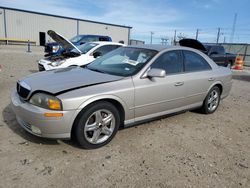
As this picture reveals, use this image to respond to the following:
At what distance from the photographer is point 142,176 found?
254cm

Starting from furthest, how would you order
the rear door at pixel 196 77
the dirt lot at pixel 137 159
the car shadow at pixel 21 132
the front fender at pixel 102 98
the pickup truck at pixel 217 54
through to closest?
the pickup truck at pixel 217 54 → the rear door at pixel 196 77 → the car shadow at pixel 21 132 → the front fender at pixel 102 98 → the dirt lot at pixel 137 159

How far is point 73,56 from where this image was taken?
7164 mm

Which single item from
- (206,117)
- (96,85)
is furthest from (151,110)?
(206,117)

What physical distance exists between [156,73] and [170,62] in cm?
75

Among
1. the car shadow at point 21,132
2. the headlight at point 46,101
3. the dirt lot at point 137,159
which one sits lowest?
the dirt lot at point 137,159

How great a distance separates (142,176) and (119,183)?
31 cm

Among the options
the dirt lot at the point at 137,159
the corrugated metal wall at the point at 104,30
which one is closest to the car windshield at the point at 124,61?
the dirt lot at the point at 137,159

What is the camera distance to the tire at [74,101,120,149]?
9.32 ft

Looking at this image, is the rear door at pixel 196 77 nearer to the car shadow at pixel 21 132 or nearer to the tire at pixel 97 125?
the tire at pixel 97 125

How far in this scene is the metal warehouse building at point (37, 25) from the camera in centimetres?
2789

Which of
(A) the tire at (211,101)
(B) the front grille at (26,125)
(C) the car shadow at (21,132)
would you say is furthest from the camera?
(A) the tire at (211,101)

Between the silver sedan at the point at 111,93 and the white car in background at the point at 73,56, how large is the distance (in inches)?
119

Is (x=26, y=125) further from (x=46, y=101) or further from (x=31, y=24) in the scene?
(x=31, y=24)

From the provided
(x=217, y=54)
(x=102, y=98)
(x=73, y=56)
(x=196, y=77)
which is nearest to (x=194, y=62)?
(x=196, y=77)
